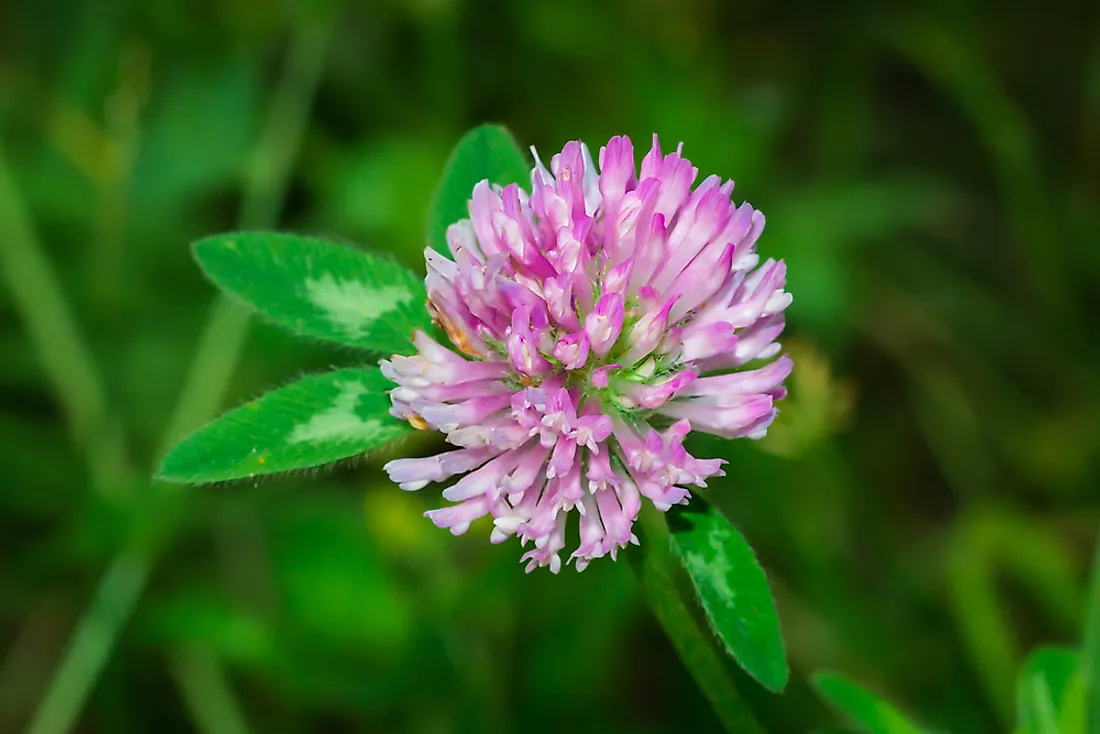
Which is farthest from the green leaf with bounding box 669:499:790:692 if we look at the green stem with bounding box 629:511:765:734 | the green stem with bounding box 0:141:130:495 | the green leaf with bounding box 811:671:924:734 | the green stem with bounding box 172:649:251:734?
the green stem with bounding box 0:141:130:495

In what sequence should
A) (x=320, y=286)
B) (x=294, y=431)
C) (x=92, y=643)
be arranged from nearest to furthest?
1. (x=294, y=431)
2. (x=320, y=286)
3. (x=92, y=643)

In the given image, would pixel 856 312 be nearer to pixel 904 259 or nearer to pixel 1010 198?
pixel 904 259

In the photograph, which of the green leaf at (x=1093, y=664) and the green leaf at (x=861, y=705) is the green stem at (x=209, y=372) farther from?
the green leaf at (x=1093, y=664)

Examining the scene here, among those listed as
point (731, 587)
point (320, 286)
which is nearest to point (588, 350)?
point (731, 587)

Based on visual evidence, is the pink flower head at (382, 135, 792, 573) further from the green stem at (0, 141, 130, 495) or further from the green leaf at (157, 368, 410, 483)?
the green stem at (0, 141, 130, 495)

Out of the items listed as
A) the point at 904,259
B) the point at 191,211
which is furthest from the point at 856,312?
the point at 191,211

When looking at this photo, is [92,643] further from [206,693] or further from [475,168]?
[475,168]
